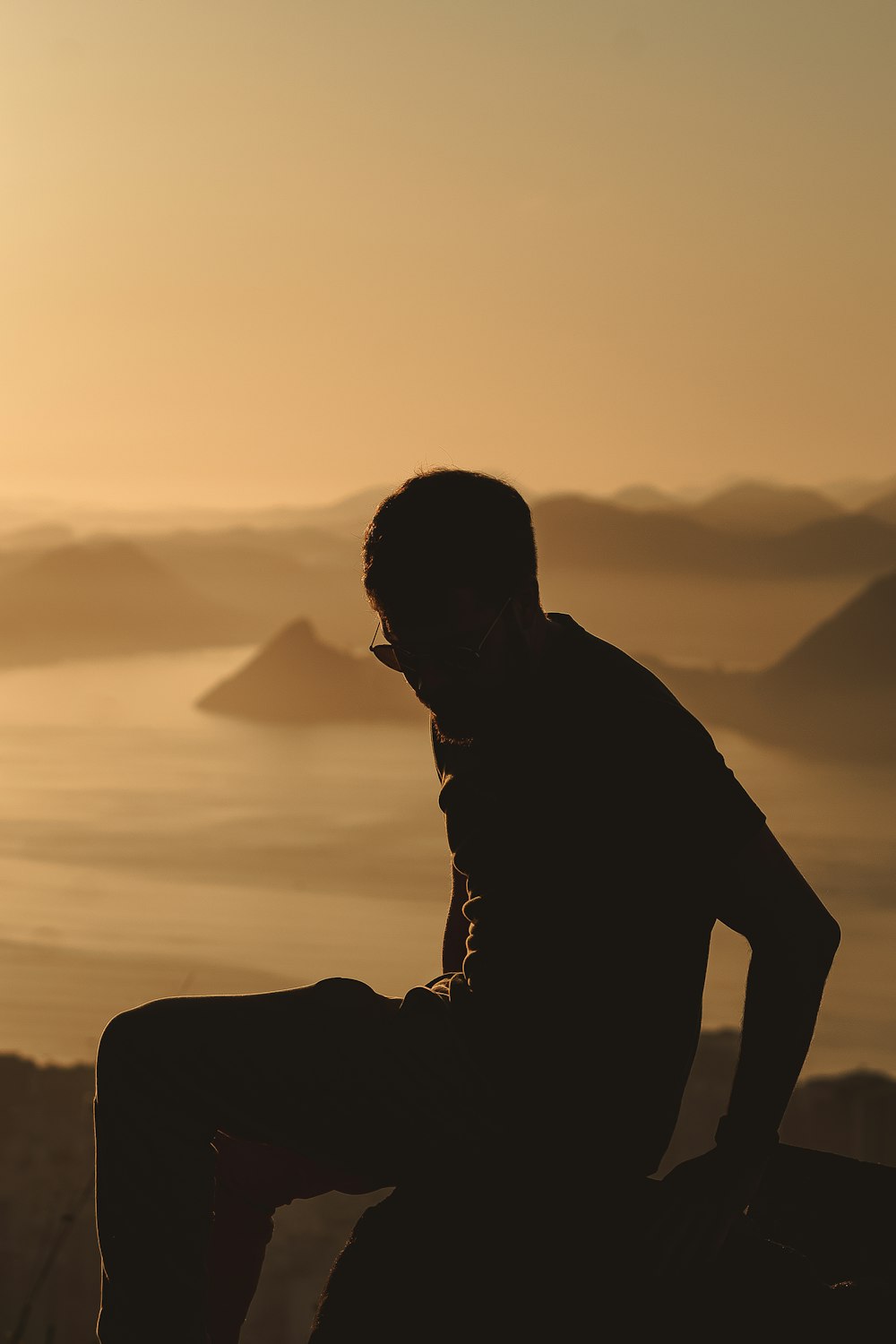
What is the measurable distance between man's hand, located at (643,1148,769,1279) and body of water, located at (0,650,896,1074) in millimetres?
94176

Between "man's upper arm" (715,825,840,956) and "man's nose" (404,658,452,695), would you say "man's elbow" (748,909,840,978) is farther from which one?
"man's nose" (404,658,452,695)

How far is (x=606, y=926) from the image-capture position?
7.88ft

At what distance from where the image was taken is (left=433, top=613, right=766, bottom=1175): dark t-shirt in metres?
2.39

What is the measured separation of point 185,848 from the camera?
153625 mm

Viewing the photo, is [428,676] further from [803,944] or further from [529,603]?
[803,944]

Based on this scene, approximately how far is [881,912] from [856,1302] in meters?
162

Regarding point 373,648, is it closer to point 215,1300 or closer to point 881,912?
point 215,1300

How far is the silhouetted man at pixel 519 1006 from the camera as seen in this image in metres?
2.33

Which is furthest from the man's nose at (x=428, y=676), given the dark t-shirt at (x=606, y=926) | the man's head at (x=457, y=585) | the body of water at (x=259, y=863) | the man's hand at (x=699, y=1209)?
the body of water at (x=259, y=863)

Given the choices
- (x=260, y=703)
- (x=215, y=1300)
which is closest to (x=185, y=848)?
(x=260, y=703)

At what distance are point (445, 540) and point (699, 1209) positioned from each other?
1161 mm

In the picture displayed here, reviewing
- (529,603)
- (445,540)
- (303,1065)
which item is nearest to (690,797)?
(529,603)

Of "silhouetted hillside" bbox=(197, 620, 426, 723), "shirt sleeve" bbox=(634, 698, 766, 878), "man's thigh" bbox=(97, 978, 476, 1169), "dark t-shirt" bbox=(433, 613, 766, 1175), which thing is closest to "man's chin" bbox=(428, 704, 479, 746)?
"dark t-shirt" bbox=(433, 613, 766, 1175)

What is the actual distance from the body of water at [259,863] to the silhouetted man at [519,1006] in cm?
9411
